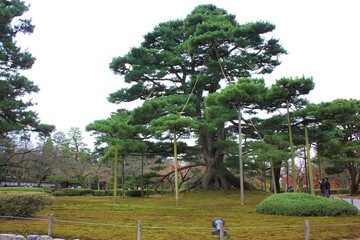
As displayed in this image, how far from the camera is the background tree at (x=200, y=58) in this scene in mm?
22250

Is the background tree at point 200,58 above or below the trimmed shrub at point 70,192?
above

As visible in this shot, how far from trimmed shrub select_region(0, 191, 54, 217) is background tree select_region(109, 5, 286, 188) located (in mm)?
10475

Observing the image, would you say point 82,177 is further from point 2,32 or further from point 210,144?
point 2,32

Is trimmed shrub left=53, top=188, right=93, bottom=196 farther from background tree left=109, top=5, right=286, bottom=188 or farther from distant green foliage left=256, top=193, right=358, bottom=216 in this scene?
distant green foliage left=256, top=193, right=358, bottom=216

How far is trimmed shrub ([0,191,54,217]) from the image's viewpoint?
11.8 m

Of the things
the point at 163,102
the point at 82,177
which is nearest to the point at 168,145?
the point at 163,102

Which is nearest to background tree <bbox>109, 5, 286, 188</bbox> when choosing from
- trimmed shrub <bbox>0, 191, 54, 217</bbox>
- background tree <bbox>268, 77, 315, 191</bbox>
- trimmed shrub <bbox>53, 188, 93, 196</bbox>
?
background tree <bbox>268, 77, 315, 191</bbox>

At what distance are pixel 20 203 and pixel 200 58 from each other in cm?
1761

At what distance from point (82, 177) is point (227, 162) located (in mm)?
26358

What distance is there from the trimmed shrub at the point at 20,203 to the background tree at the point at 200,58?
10475 mm

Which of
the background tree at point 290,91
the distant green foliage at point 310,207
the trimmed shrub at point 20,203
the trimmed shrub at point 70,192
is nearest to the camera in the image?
the trimmed shrub at point 20,203

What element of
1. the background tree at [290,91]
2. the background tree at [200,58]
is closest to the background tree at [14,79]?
the background tree at [200,58]

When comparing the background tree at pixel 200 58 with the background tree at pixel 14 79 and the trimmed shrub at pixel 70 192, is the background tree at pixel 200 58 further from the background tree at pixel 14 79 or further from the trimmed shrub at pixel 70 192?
the trimmed shrub at pixel 70 192

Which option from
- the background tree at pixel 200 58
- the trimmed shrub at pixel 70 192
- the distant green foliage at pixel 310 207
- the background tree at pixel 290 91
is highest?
the background tree at pixel 200 58
